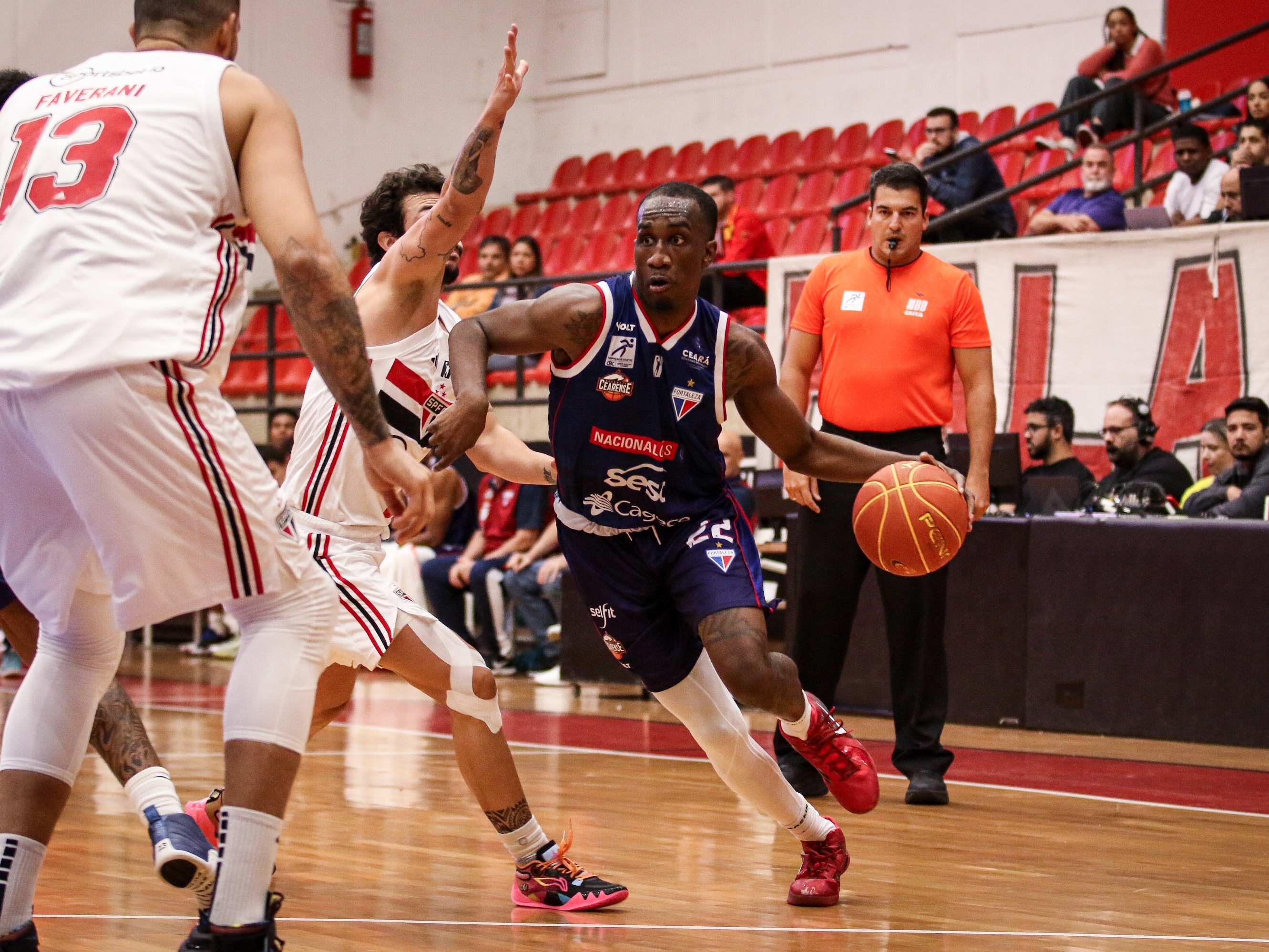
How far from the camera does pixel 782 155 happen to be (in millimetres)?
15758

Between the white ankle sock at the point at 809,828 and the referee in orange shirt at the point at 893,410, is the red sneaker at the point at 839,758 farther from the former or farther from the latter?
the referee in orange shirt at the point at 893,410

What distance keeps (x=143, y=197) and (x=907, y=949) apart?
218 centimetres

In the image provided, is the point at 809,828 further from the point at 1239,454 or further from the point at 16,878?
the point at 1239,454

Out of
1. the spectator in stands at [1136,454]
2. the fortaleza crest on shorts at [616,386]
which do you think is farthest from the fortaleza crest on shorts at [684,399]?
the spectator in stands at [1136,454]

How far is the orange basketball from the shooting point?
13.9 ft

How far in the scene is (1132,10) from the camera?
14000 mm

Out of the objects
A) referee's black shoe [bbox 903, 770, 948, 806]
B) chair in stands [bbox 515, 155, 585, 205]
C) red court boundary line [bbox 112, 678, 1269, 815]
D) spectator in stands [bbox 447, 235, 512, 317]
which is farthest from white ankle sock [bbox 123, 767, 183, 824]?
chair in stands [bbox 515, 155, 585, 205]

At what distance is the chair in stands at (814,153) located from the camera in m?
15.3

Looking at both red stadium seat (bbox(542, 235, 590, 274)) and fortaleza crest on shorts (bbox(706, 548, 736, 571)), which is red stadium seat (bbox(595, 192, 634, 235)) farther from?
fortaleza crest on shorts (bbox(706, 548, 736, 571))

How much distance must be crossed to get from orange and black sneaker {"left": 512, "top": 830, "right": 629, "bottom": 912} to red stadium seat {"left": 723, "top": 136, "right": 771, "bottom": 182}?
12.4m

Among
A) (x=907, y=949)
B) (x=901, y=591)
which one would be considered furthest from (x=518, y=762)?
(x=907, y=949)

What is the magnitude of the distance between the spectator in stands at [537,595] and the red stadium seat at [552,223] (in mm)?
6788

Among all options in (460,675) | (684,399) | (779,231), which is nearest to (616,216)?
(779,231)

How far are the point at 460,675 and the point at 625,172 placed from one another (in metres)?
13.6
